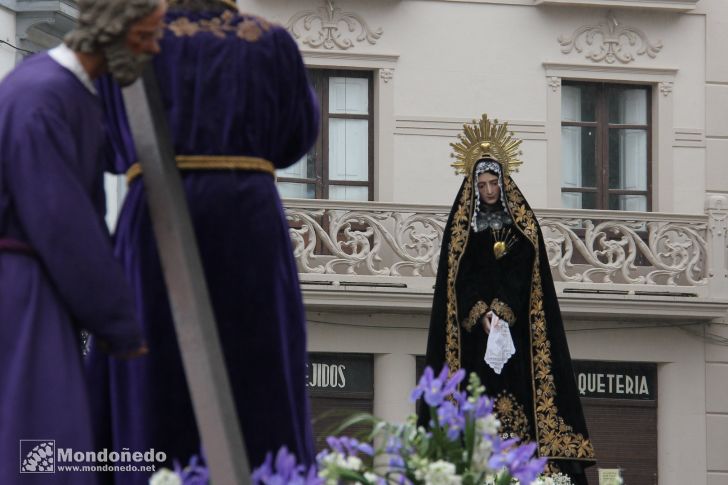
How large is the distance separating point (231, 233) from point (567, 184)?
Result: 1573cm

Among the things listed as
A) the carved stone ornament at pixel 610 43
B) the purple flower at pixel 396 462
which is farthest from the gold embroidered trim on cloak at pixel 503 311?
the carved stone ornament at pixel 610 43

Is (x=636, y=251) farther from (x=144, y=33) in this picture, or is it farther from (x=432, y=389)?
(x=432, y=389)

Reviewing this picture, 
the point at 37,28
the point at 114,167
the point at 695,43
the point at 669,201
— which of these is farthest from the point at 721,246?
the point at 114,167

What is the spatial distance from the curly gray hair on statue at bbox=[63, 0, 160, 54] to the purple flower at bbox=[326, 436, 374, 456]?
1008 mm

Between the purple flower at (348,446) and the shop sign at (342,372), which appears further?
the shop sign at (342,372)

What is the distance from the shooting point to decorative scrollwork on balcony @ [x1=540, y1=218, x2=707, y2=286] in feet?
64.0

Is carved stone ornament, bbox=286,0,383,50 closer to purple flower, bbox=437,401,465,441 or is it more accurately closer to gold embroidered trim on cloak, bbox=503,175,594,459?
gold embroidered trim on cloak, bbox=503,175,594,459

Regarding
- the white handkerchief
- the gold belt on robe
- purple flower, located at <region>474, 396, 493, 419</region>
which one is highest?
the gold belt on robe

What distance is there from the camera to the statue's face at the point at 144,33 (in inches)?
165

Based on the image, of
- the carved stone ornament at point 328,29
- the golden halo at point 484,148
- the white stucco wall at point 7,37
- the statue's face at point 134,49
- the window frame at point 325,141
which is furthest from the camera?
the window frame at point 325,141

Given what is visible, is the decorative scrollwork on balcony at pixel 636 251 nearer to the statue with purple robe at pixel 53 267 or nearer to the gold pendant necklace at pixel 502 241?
the gold pendant necklace at pixel 502 241

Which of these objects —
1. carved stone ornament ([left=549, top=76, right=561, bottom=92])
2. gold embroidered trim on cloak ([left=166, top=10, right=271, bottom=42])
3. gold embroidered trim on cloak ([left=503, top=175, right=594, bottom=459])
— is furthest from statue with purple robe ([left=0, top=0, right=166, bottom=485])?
carved stone ornament ([left=549, top=76, right=561, bottom=92])

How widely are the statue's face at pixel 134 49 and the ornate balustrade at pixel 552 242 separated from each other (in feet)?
47.3

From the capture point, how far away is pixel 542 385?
10.2m
